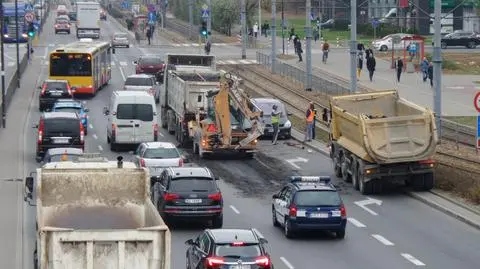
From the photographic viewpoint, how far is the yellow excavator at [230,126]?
49.0 metres

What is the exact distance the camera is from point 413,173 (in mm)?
39969

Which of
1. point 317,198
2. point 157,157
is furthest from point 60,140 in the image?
point 317,198

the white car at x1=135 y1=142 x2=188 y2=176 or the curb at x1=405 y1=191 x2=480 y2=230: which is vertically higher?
the white car at x1=135 y1=142 x2=188 y2=176

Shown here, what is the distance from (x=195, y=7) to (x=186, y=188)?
11353 cm

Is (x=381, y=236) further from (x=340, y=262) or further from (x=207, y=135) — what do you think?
(x=207, y=135)

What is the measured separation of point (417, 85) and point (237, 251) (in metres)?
51.8

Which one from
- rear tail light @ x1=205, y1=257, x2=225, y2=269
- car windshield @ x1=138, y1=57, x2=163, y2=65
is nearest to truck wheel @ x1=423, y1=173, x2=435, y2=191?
rear tail light @ x1=205, y1=257, x2=225, y2=269

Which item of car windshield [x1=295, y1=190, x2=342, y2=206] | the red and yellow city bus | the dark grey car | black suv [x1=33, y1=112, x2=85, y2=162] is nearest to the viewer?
car windshield [x1=295, y1=190, x2=342, y2=206]

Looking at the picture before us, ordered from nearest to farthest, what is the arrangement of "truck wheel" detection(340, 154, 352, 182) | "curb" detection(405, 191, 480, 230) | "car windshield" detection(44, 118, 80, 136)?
"curb" detection(405, 191, 480, 230) → "truck wheel" detection(340, 154, 352, 182) → "car windshield" detection(44, 118, 80, 136)

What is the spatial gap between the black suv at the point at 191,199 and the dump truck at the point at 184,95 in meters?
16.8

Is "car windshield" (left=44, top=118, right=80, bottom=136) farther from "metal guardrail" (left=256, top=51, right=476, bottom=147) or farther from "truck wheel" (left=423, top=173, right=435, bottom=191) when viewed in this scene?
"truck wheel" (left=423, top=173, right=435, bottom=191)

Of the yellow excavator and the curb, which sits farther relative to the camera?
the yellow excavator

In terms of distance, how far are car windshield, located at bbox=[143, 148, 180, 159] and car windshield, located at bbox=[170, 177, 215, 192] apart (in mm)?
7102

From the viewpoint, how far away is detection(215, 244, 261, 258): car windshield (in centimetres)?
2542
